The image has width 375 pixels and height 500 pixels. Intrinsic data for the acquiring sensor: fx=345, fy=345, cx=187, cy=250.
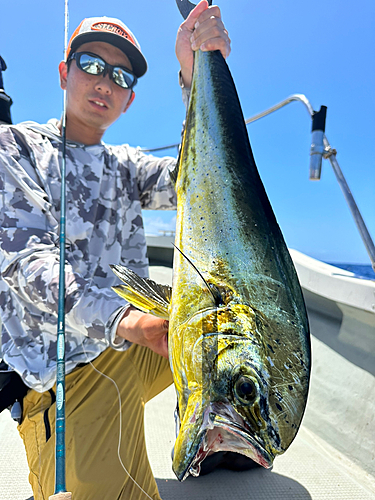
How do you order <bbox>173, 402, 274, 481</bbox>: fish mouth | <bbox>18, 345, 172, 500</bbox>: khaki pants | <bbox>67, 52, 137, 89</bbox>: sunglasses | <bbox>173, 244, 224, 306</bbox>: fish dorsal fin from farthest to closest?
1. <bbox>67, 52, 137, 89</bbox>: sunglasses
2. <bbox>18, 345, 172, 500</bbox>: khaki pants
3. <bbox>173, 244, 224, 306</bbox>: fish dorsal fin
4. <bbox>173, 402, 274, 481</bbox>: fish mouth

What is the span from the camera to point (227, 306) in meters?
0.94

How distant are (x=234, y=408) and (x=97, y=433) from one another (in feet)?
3.83

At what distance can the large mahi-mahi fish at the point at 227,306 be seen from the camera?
77cm

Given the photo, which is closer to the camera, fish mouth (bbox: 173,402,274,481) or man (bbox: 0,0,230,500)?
fish mouth (bbox: 173,402,274,481)

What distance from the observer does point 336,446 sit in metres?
2.26

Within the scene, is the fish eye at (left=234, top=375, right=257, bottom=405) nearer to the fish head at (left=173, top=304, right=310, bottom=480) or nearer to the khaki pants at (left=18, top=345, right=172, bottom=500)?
the fish head at (left=173, top=304, right=310, bottom=480)

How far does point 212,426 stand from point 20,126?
6.43 ft

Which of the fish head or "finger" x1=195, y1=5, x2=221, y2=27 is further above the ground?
"finger" x1=195, y1=5, x2=221, y2=27

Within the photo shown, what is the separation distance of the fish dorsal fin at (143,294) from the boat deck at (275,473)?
52.1 inches

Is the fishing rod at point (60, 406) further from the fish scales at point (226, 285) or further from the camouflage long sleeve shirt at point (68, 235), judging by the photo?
the fish scales at point (226, 285)

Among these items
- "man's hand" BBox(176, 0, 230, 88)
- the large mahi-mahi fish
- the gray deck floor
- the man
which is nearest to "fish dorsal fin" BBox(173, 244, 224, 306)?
the large mahi-mahi fish

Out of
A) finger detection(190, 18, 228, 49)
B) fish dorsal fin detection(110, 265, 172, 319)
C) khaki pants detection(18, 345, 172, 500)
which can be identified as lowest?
khaki pants detection(18, 345, 172, 500)

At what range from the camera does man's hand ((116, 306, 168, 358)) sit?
1076 mm

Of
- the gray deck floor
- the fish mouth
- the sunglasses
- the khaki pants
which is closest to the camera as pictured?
the fish mouth
